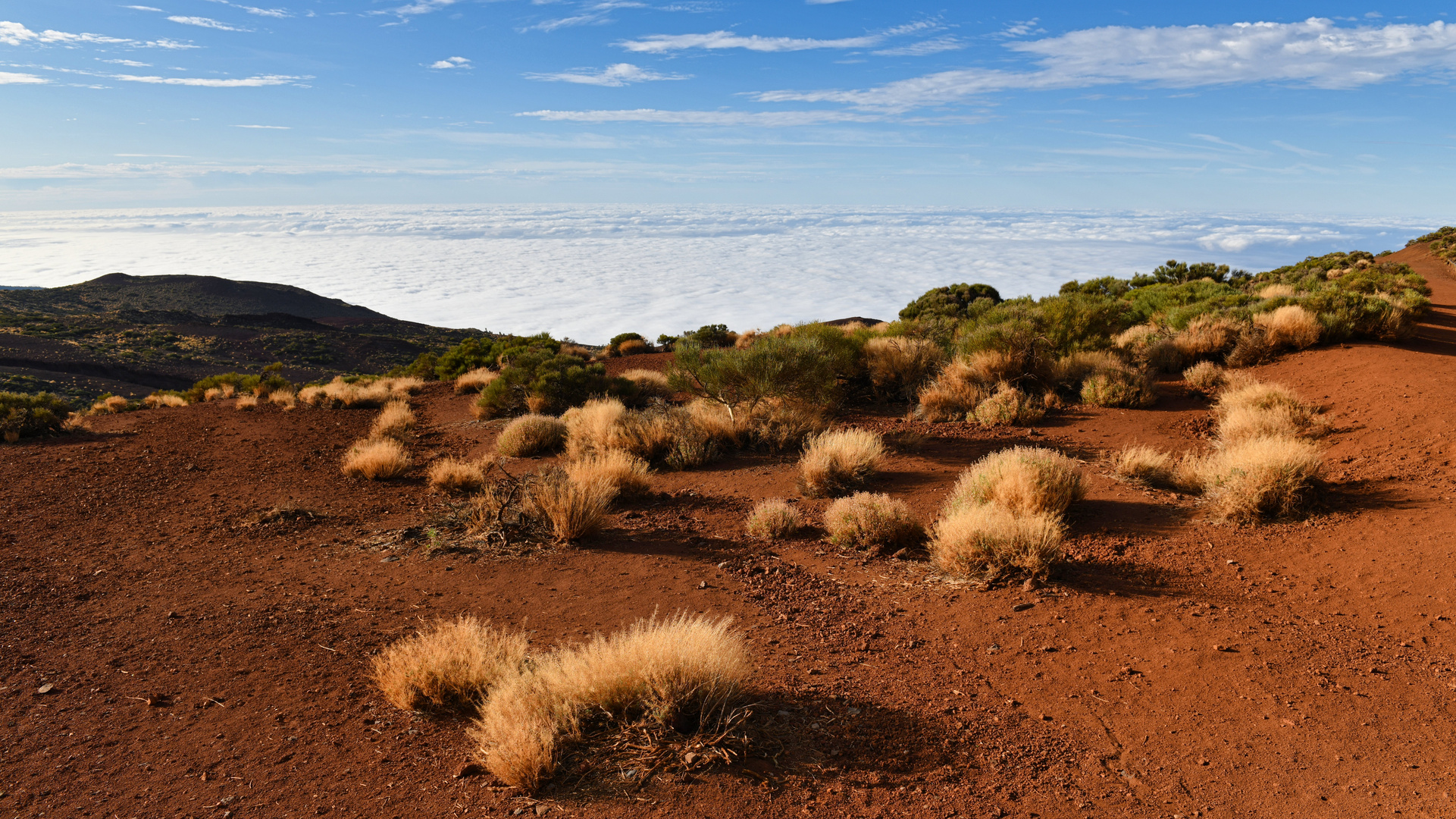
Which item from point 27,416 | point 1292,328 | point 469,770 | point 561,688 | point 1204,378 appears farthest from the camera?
point 27,416

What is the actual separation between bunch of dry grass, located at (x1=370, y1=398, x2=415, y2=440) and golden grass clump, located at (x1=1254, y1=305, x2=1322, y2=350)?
17357mm

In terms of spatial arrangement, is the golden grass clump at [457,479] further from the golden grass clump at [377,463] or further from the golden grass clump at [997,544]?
the golden grass clump at [997,544]

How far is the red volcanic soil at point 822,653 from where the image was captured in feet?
12.4

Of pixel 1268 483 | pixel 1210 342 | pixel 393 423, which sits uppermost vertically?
pixel 1210 342

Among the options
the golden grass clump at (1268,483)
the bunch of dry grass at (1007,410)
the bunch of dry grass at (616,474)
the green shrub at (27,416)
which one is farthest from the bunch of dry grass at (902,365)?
the green shrub at (27,416)

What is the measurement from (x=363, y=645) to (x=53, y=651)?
2398 mm

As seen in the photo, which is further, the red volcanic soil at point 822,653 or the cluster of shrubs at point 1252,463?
the cluster of shrubs at point 1252,463

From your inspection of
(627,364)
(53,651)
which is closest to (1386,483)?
(53,651)

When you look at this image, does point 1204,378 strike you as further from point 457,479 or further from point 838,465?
point 457,479

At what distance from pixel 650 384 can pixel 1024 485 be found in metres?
12.4

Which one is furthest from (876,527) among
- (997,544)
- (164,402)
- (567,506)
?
(164,402)

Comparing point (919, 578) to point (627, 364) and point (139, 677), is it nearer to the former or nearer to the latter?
point (139, 677)

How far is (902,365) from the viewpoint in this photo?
15742 mm

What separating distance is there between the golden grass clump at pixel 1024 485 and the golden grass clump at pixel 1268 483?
1337 mm
